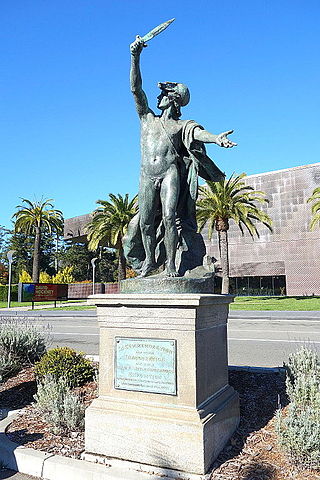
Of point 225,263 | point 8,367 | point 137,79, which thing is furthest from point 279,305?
point 137,79

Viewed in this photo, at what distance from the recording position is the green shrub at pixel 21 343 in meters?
7.19

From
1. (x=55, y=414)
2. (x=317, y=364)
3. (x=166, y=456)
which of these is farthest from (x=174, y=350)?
(x=317, y=364)

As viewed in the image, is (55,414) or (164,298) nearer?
(164,298)

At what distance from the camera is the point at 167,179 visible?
4746mm

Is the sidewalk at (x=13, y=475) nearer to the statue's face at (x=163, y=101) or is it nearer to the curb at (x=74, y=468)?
the curb at (x=74, y=468)

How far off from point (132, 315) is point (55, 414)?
4.81ft

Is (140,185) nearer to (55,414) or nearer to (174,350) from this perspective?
(174,350)

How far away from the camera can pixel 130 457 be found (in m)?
3.91

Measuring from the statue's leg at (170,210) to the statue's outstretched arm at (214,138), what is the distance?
17.4 inches

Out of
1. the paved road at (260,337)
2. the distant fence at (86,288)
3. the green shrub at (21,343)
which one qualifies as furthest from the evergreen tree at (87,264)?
the green shrub at (21,343)

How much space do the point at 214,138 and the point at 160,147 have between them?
658mm

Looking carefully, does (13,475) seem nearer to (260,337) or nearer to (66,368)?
(66,368)

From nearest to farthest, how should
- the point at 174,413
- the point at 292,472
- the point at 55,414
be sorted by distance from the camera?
1. the point at 292,472
2. the point at 174,413
3. the point at 55,414

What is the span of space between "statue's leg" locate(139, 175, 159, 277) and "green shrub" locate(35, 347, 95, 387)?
2.25 metres
